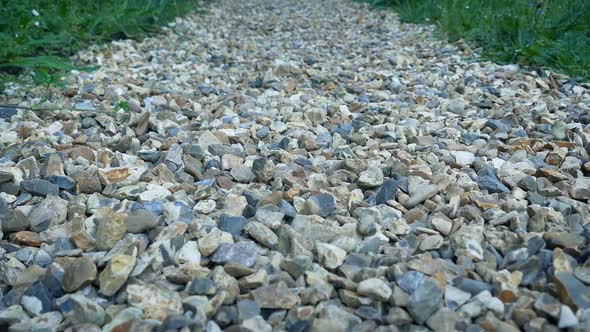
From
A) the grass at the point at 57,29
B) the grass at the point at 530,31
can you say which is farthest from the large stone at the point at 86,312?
the grass at the point at 530,31

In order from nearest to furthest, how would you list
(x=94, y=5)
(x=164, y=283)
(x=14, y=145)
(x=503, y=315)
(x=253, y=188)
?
1. (x=503, y=315)
2. (x=164, y=283)
3. (x=253, y=188)
4. (x=14, y=145)
5. (x=94, y=5)

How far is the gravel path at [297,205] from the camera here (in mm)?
1343

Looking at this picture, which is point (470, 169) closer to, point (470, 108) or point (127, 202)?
point (470, 108)

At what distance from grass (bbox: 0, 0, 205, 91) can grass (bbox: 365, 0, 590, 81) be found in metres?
2.40

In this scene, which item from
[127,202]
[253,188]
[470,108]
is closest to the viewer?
[127,202]

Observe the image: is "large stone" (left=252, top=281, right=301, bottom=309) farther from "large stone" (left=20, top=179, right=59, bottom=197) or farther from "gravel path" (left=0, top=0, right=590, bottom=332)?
"large stone" (left=20, top=179, right=59, bottom=197)

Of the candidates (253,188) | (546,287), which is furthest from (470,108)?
(546,287)

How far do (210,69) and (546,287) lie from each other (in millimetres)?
2745

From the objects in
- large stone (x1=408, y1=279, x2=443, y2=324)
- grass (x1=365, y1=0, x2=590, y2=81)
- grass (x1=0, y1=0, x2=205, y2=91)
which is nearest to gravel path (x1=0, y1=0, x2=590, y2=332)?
large stone (x1=408, y1=279, x2=443, y2=324)

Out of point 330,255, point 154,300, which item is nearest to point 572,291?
point 330,255

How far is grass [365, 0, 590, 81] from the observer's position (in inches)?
135

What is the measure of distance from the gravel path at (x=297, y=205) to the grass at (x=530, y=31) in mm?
293

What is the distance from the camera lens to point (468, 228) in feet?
5.29

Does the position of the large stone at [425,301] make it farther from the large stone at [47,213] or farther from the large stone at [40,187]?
the large stone at [40,187]
